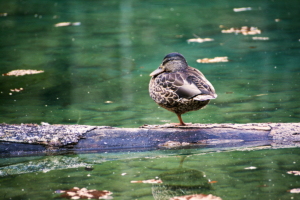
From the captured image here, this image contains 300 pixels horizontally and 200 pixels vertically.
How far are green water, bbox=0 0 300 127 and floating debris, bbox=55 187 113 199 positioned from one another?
1.71 metres

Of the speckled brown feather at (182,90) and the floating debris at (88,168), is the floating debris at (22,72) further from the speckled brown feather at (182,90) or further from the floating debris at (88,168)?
the floating debris at (88,168)

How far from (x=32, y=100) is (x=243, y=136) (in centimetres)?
328

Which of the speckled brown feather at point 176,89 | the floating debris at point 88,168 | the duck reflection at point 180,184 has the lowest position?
the floating debris at point 88,168

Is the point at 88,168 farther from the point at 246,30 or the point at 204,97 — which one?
the point at 246,30

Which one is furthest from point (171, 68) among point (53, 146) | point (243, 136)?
point (53, 146)

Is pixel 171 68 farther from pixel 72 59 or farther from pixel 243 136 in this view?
pixel 72 59

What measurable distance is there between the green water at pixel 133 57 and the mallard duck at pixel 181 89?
0.79 meters

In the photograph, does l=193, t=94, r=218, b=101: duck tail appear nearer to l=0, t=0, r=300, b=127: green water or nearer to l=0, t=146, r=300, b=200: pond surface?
l=0, t=146, r=300, b=200: pond surface

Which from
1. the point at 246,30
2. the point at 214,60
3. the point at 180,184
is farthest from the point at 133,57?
the point at 180,184

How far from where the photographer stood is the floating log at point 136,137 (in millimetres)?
3611

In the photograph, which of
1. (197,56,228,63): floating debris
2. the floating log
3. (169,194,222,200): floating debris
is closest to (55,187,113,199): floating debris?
(169,194,222,200): floating debris

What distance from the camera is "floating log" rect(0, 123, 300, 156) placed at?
3.61 metres

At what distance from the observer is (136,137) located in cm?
367

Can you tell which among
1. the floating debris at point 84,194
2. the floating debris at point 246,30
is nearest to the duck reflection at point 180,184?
the floating debris at point 84,194
